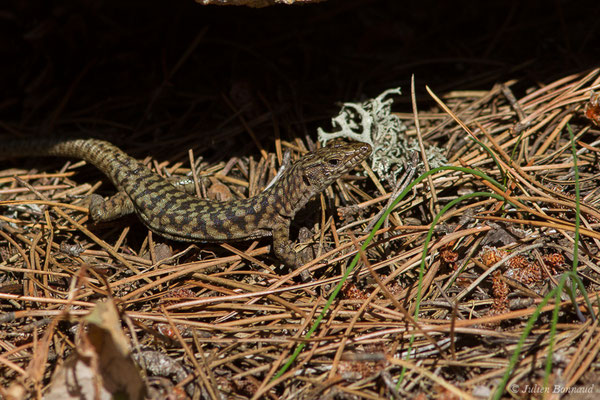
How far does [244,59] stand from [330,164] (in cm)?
227

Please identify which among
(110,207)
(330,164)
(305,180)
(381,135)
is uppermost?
(381,135)

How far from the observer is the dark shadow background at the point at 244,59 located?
509 centimetres

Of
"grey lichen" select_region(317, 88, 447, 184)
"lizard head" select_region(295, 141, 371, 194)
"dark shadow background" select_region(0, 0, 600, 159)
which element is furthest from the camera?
"dark shadow background" select_region(0, 0, 600, 159)

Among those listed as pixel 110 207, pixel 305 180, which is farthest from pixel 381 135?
pixel 110 207

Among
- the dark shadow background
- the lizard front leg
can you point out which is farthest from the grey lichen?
the lizard front leg

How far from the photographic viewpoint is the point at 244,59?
557cm

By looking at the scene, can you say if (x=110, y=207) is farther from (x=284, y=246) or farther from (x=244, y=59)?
(x=244, y=59)

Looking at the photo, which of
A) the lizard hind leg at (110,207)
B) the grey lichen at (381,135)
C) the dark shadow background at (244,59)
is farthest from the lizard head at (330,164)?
the lizard hind leg at (110,207)

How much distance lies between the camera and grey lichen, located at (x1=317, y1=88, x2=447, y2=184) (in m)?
4.28

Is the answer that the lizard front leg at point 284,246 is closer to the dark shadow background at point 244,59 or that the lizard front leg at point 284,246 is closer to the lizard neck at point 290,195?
the lizard neck at point 290,195

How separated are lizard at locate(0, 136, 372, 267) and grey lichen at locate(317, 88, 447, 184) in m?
0.37

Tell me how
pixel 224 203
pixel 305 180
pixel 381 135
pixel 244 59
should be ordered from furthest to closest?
1. pixel 244 59
2. pixel 381 135
3. pixel 224 203
4. pixel 305 180

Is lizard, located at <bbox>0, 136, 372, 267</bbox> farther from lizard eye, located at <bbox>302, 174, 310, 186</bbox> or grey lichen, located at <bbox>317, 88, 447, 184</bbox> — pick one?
grey lichen, located at <bbox>317, 88, 447, 184</bbox>

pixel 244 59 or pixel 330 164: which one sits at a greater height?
pixel 244 59
